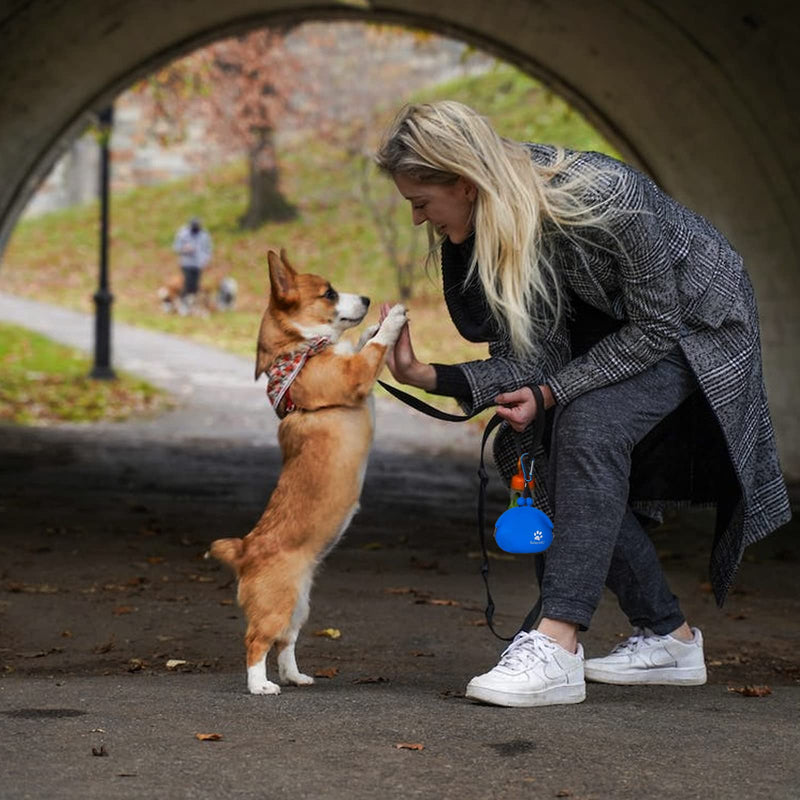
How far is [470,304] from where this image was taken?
495cm

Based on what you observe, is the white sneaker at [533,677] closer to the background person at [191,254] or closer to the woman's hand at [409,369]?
the woman's hand at [409,369]

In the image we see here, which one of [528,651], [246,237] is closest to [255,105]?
[246,237]

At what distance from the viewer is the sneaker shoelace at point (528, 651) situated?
14.9ft

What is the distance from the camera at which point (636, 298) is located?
4602mm

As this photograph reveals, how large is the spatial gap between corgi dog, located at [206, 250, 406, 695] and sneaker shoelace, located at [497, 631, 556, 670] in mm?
687

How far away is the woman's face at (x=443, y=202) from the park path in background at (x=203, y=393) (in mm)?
9625

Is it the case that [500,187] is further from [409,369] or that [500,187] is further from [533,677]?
[533,677]

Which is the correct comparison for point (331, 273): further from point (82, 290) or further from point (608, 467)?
point (608, 467)

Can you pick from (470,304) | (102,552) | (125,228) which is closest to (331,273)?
(125,228)

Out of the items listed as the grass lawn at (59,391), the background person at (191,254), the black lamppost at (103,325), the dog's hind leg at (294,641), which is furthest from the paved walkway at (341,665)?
the background person at (191,254)

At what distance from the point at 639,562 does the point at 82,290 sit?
1119 inches

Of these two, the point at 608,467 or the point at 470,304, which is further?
the point at 470,304

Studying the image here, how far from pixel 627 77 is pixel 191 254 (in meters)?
17.6

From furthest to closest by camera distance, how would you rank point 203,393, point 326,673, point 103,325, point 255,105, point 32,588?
point 255,105
point 103,325
point 203,393
point 32,588
point 326,673
